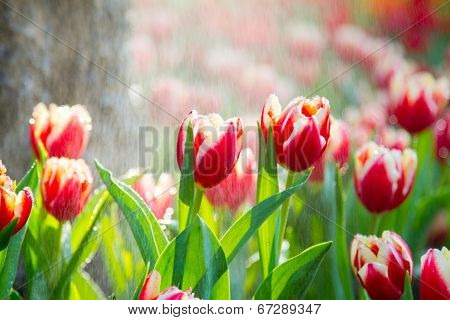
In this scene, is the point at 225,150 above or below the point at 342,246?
above

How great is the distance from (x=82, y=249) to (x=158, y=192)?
0.12 m

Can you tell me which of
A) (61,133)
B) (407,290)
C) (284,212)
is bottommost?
(407,290)

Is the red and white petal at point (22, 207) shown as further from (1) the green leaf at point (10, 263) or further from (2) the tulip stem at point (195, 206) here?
(2) the tulip stem at point (195, 206)

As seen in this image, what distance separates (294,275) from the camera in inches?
32.3

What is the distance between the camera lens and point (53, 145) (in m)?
0.88

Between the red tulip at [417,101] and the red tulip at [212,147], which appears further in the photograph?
the red tulip at [417,101]

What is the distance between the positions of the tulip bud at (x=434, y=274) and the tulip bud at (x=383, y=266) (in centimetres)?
3

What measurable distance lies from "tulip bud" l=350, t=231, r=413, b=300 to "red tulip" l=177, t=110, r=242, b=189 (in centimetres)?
20

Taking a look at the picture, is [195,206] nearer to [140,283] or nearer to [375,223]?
[140,283]

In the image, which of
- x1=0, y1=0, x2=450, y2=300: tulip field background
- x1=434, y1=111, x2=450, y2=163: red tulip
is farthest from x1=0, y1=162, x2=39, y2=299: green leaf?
x1=434, y1=111, x2=450, y2=163: red tulip

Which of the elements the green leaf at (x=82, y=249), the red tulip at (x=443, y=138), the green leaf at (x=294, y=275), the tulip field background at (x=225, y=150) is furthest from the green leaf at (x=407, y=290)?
the green leaf at (x=82, y=249)

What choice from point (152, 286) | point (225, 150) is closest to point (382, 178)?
point (225, 150)

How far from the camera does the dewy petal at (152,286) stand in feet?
2.59
